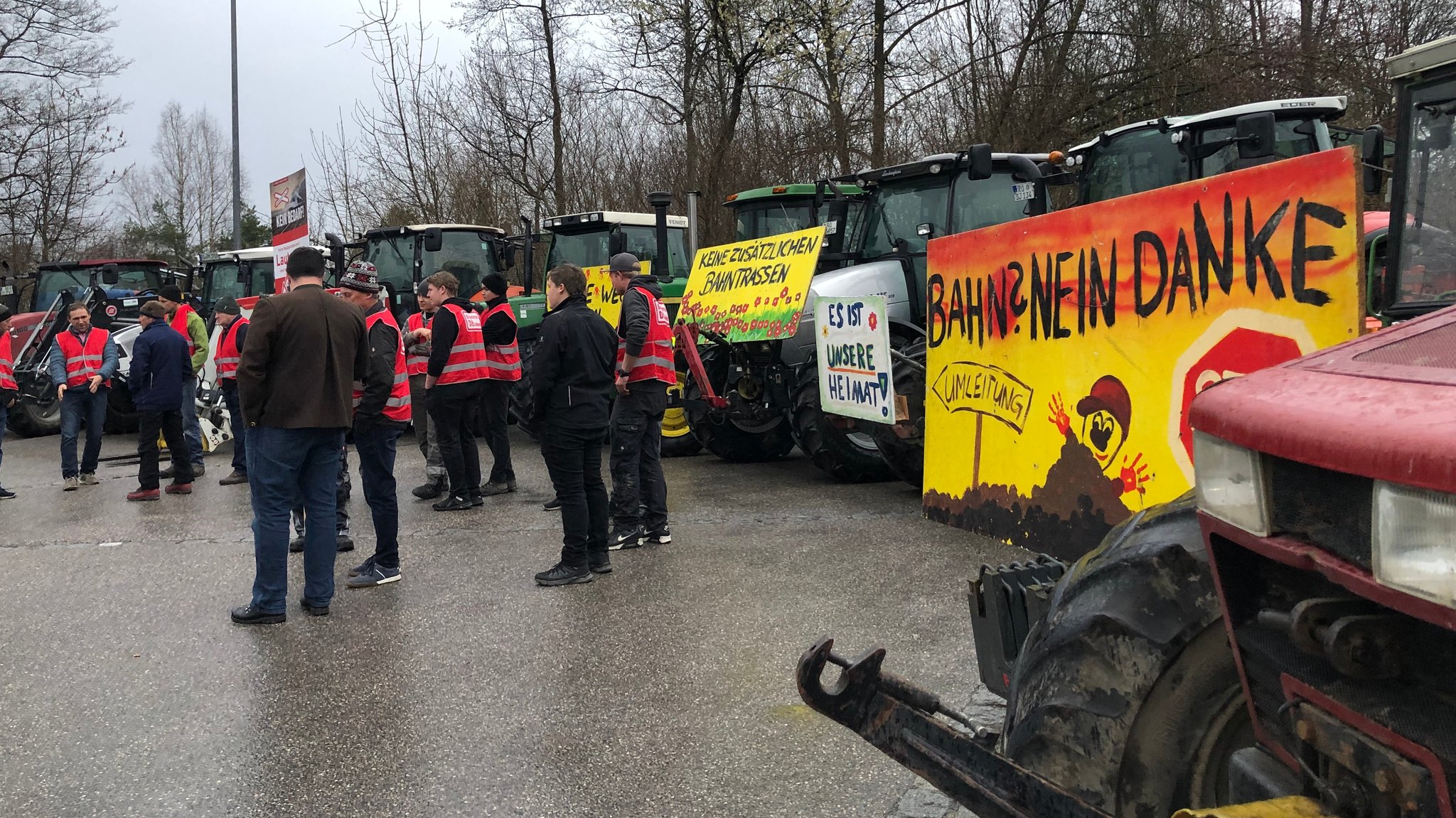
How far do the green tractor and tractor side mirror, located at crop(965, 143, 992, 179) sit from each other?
10.7 feet

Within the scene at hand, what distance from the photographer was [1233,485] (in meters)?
1.59

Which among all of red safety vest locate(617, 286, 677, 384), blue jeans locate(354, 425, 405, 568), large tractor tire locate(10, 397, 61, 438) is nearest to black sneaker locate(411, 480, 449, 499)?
blue jeans locate(354, 425, 405, 568)

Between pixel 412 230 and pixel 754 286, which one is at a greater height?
pixel 412 230

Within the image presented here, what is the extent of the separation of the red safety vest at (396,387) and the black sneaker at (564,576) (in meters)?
1.19

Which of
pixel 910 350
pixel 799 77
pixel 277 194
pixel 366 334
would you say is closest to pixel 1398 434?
pixel 366 334

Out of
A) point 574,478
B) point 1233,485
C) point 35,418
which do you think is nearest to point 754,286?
point 574,478

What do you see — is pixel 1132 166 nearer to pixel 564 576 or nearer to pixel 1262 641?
pixel 564 576

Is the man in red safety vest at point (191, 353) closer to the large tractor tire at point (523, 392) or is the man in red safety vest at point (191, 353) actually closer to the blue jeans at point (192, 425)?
the blue jeans at point (192, 425)

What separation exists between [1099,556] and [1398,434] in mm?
980

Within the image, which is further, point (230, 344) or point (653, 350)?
point (230, 344)

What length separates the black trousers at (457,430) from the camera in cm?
837

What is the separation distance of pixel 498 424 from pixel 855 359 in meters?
3.23

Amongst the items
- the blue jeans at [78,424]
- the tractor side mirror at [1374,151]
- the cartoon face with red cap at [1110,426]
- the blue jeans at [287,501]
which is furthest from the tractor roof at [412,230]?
the tractor side mirror at [1374,151]

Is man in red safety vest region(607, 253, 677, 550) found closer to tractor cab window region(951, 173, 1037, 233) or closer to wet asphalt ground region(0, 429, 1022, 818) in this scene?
wet asphalt ground region(0, 429, 1022, 818)
